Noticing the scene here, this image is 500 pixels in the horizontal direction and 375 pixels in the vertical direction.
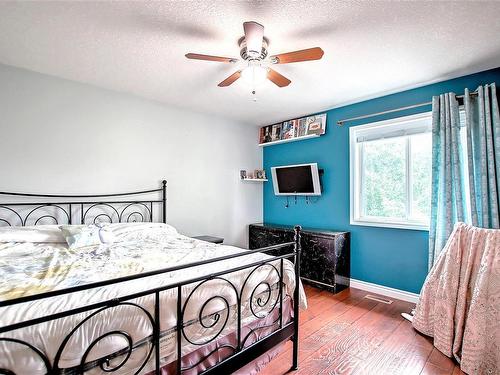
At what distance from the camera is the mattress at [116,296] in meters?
0.96

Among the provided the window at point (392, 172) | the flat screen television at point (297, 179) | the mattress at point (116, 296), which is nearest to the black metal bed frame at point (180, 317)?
the mattress at point (116, 296)

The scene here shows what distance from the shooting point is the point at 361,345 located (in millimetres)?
2129

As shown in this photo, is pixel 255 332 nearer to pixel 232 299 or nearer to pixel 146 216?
pixel 232 299

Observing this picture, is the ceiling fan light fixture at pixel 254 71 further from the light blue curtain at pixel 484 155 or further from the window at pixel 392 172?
the light blue curtain at pixel 484 155

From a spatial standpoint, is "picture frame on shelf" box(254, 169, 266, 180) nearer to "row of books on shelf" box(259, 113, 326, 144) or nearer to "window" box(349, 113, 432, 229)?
"row of books on shelf" box(259, 113, 326, 144)

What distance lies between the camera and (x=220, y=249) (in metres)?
A: 2.22

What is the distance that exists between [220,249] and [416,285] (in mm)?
2329

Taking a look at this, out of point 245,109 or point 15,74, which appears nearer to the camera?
point 15,74

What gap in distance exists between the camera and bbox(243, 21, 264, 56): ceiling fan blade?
164 centimetres

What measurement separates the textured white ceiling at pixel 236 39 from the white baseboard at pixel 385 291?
2383 millimetres

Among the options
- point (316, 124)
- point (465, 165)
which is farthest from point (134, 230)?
point (465, 165)

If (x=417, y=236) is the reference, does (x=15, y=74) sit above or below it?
above

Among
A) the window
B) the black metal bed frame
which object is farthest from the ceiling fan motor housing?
the window

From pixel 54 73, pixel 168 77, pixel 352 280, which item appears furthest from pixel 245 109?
pixel 352 280
